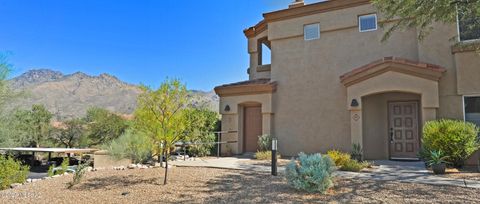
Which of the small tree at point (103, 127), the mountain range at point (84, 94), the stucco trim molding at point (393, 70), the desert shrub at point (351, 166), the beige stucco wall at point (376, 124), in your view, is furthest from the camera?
the mountain range at point (84, 94)

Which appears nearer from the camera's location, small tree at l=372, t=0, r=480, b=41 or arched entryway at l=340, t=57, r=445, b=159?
small tree at l=372, t=0, r=480, b=41

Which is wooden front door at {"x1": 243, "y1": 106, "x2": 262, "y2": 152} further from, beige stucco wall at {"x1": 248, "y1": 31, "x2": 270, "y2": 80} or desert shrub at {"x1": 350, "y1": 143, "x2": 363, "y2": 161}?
desert shrub at {"x1": 350, "y1": 143, "x2": 363, "y2": 161}

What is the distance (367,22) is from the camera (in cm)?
1356

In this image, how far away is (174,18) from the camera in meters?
23.9

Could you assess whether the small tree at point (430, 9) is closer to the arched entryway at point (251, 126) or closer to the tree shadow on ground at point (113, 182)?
the arched entryway at point (251, 126)

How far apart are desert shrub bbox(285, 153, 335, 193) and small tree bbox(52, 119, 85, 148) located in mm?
27621

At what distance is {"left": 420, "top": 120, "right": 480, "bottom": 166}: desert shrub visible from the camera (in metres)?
9.42

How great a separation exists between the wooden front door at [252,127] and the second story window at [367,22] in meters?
5.95

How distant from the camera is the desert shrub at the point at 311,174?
22.6ft

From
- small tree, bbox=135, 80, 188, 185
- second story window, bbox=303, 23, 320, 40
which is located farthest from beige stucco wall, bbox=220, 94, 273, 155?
small tree, bbox=135, 80, 188, 185

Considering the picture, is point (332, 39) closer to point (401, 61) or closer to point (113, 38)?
point (401, 61)

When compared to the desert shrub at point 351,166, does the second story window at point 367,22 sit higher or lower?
higher

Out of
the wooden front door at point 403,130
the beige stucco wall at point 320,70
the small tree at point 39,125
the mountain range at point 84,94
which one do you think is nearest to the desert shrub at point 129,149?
the beige stucco wall at point 320,70

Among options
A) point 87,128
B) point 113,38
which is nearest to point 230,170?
point 87,128
